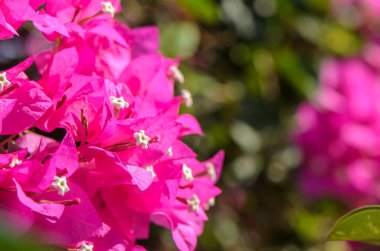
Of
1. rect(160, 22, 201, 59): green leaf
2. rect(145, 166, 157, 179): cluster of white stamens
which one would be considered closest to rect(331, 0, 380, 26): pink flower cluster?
rect(160, 22, 201, 59): green leaf

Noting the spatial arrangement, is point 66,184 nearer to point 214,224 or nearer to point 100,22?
point 100,22

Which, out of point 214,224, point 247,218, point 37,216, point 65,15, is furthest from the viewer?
point 247,218

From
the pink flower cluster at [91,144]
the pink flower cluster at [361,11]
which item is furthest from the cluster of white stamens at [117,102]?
the pink flower cluster at [361,11]

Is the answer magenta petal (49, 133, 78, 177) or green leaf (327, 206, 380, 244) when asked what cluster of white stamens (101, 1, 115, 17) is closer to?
magenta petal (49, 133, 78, 177)

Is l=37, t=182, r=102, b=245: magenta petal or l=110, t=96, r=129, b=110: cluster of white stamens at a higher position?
l=110, t=96, r=129, b=110: cluster of white stamens

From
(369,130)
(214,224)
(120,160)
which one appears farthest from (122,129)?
(369,130)
